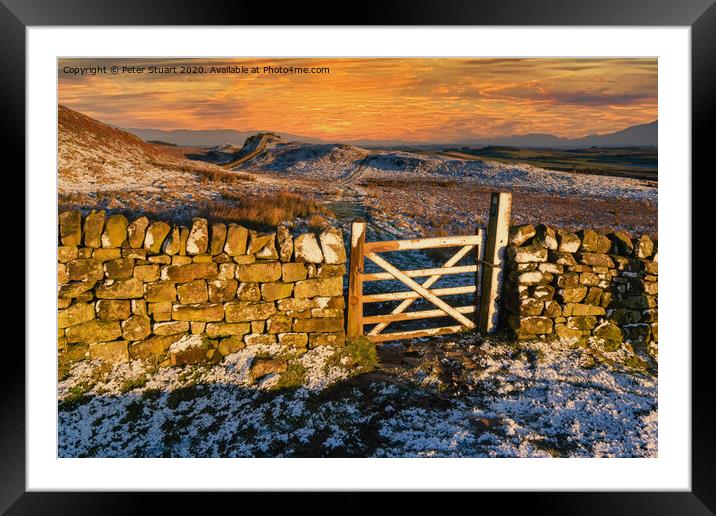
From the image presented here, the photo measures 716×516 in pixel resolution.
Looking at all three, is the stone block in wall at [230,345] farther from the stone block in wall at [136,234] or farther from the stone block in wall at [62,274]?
the stone block in wall at [62,274]

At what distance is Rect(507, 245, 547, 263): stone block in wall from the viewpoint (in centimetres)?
510

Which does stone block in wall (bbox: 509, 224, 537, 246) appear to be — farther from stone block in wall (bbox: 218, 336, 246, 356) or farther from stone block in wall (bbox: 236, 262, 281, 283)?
stone block in wall (bbox: 218, 336, 246, 356)

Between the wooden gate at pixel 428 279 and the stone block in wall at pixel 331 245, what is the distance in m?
0.19

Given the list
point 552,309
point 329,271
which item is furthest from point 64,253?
point 552,309

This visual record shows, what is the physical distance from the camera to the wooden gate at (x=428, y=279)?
4.91 metres

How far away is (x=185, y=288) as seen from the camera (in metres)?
4.55

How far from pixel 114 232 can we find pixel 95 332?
3.67ft

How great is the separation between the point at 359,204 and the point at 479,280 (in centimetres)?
810

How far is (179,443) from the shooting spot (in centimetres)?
379
